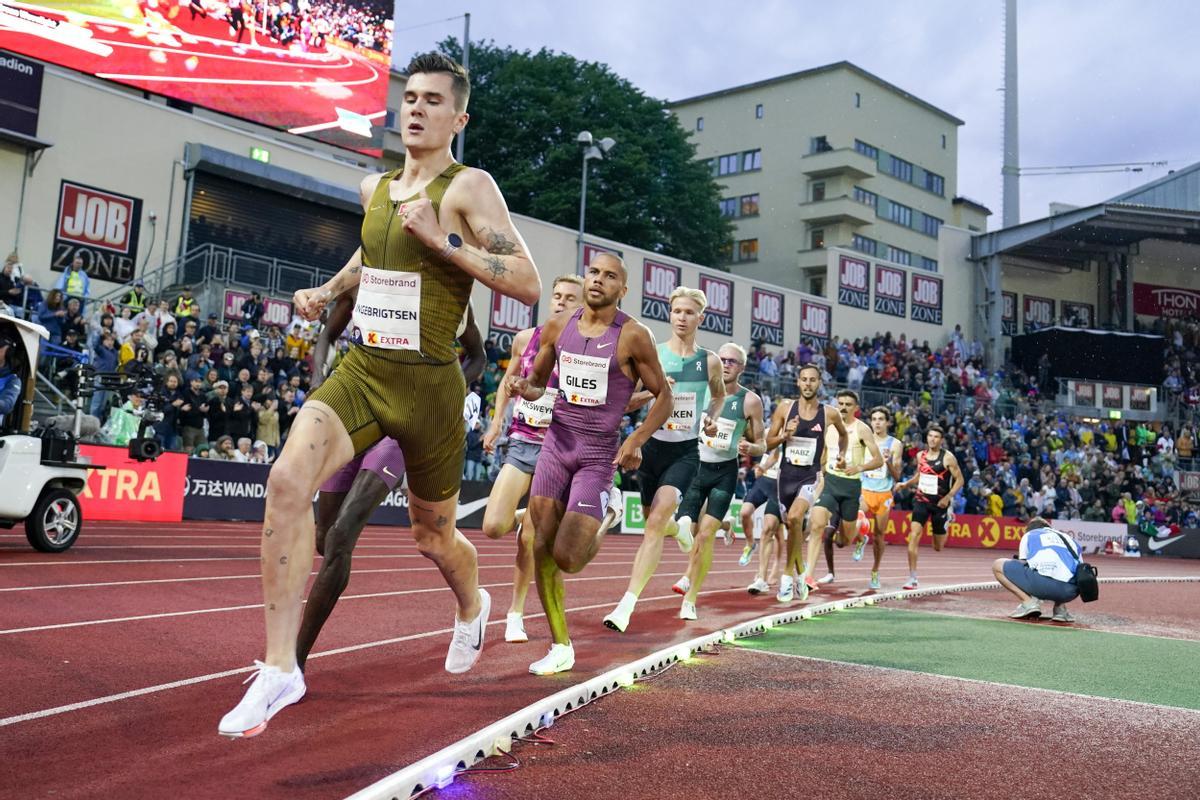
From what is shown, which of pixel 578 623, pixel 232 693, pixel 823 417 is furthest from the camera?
pixel 823 417

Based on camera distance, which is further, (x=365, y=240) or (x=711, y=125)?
(x=711, y=125)

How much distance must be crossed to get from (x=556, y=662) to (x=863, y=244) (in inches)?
2075

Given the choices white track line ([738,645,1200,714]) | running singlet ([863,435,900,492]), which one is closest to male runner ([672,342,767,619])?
white track line ([738,645,1200,714])

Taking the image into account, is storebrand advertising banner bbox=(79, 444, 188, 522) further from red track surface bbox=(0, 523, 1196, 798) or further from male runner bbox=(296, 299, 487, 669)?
male runner bbox=(296, 299, 487, 669)

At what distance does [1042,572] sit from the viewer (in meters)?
11.6

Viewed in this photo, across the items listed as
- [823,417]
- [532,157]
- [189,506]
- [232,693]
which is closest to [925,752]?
[232,693]

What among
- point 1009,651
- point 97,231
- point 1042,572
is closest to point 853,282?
point 97,231

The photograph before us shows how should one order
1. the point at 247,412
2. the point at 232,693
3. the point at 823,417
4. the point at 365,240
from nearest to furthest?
1. the point at 365,240
2. the point at 232,693
3. the point at 823,417
4. the point at 247,412

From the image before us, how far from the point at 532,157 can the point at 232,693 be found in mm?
44963

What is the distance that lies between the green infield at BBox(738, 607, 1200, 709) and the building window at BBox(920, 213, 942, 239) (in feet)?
177

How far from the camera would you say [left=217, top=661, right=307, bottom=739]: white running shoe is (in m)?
3.65

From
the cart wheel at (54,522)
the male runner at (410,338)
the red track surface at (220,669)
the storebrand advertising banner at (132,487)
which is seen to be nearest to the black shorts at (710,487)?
the red track surface at (220,669)

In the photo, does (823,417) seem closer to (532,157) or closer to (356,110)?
(356,110)

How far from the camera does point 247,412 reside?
1786 centimetres
